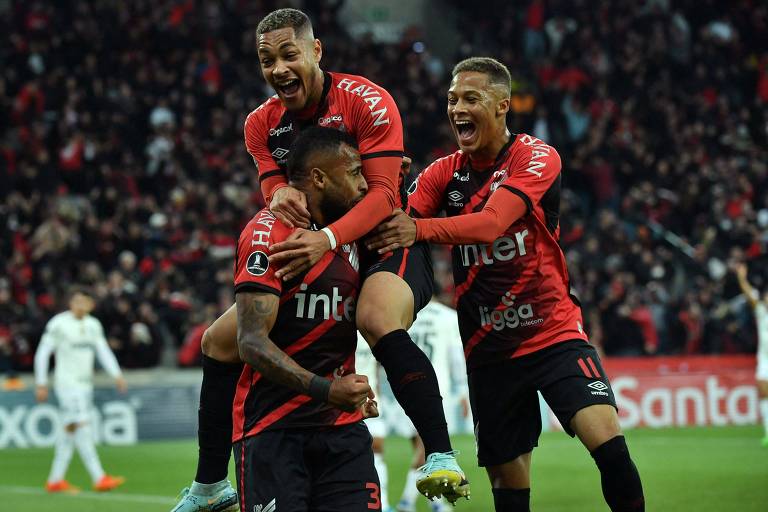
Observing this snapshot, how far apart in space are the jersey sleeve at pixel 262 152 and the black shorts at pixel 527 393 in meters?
1.64

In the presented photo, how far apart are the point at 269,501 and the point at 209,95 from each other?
1878cm

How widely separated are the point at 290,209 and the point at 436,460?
1.29 meters

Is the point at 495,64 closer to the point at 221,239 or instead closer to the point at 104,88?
the point at 221,239

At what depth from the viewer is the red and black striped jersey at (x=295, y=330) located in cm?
524

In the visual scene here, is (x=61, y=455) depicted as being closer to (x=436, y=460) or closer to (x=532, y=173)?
(x=532, y=173)

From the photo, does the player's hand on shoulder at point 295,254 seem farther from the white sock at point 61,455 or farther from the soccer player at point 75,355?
the soccer player at point 75,355

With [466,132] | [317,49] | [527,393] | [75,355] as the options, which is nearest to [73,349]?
[75,355]

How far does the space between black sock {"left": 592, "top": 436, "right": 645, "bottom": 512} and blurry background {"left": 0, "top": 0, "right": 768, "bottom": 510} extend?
9.21 meters

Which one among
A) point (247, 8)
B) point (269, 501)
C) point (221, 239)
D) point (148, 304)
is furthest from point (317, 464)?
point (247, 8)

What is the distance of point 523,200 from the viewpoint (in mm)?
6402

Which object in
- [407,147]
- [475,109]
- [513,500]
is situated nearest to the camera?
[475,109]

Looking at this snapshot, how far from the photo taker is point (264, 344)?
5094 mm

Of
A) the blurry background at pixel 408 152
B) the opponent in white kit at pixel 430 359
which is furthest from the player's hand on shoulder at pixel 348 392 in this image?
the blurry background at pixel 408 152

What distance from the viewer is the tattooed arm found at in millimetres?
5055
